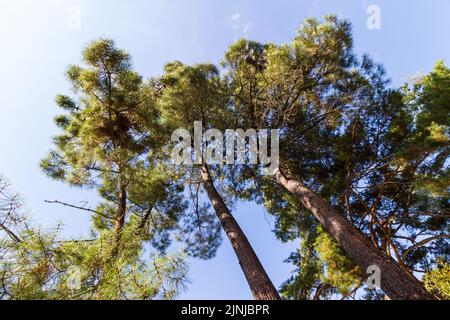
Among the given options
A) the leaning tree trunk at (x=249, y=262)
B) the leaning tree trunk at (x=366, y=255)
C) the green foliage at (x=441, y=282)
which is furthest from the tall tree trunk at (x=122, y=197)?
the green foliage at (x=441, y=282)

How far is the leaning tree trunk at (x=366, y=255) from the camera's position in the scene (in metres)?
3.44

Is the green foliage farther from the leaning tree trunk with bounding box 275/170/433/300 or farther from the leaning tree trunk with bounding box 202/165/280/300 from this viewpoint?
the leaning tree trunk with bounding box 202/165/280/300

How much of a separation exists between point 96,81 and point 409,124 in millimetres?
6814

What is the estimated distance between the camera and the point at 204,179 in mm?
7266

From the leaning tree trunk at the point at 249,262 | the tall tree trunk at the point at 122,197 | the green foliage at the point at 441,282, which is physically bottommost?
the green foliage at the point at 441,282

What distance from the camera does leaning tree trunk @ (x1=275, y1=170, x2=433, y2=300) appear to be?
11.3ft

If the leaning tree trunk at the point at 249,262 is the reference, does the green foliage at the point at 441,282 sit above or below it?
below

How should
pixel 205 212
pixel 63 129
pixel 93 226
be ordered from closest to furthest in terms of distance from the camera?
pixel 93 226 < pixel 63 129 < pixel 205 212

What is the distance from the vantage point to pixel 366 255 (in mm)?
4055

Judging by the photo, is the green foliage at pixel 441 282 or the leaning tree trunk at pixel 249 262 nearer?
the leaning tree trunk at pixel 249 262

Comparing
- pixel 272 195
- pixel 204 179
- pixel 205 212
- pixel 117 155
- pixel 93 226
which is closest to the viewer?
pixel 117 155

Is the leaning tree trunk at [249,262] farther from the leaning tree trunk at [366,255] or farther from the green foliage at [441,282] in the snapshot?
the green foliage at [441,282]
